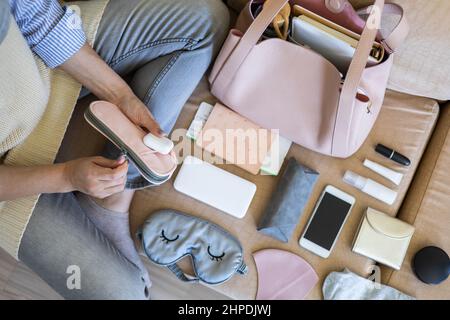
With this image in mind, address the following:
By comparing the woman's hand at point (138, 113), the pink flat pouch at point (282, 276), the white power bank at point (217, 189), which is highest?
the woman's hand at point (138, 113)

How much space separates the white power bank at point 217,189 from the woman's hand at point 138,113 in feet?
0.48

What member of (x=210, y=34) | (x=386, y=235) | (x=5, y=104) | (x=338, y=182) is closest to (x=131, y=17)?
(x=210, y=34)

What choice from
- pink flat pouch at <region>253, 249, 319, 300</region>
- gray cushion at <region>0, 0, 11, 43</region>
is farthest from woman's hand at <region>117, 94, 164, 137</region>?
pink flat pouch at <region>253, 249, 319, 300</region>

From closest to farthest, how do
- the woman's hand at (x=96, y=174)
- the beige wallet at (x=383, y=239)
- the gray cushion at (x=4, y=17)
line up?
the gray cushion at (x=4, y=17)
the woman's hand at (x=96, y=174)
the beige wallet at (x=383, y=239)

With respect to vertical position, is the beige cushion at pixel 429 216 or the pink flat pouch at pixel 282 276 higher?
the beige cushion at pixel 429 216

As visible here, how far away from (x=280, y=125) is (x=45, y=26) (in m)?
0.46

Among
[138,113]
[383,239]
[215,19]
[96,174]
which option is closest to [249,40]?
[215,19]

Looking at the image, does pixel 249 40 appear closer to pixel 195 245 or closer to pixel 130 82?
pixel 130 82

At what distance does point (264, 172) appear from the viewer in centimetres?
83

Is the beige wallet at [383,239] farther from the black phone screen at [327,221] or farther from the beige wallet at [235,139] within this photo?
the beige wallet at [235,139]

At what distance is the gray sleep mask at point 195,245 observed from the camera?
2.58 feet

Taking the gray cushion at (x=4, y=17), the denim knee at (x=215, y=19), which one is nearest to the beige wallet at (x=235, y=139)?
the denim knee at (x=215, y=19)

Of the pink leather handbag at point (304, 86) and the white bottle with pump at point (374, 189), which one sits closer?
the pink leather handbag at point (304, 86)

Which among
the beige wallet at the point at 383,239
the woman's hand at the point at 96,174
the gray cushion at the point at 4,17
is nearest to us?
the gray cushion at the point at 4,17
